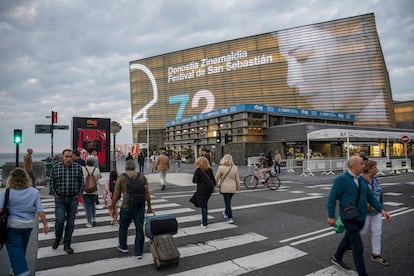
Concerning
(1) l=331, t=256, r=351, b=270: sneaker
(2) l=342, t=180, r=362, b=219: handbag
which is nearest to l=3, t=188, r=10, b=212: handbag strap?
(2) l=342, t=180, r=362, b=219: handbag

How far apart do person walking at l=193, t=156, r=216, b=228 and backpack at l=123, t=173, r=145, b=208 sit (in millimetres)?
1963

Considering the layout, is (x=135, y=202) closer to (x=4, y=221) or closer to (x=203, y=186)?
(x=4, y=221)

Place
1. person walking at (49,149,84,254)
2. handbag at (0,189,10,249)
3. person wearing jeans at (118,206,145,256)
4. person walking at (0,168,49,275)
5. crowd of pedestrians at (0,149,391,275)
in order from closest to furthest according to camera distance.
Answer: handbag at (0,189,10,249), person walking at (0,168,49,275), crowd of pedestrians at (0,149,391,275), person wearing jeans at (118,206,145,256), person walking at (49,149,84,254)

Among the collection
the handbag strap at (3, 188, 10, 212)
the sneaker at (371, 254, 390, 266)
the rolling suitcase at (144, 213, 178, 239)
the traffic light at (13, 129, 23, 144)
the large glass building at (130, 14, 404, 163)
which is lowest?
the sneaker at (371, 254, 390, 266)

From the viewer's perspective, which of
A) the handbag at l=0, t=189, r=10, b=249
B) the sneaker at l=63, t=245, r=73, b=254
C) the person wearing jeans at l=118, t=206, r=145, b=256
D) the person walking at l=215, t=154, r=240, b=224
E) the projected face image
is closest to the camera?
the handbag at l=0, t=189, r=10, b=249

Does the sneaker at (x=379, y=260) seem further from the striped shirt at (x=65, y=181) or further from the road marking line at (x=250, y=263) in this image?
the striped shirt at (x=65, y=181)

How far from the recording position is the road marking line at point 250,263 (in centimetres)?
384

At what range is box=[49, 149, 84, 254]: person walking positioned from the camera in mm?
4750

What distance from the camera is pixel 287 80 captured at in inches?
2292

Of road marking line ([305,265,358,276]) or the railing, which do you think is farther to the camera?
the railing

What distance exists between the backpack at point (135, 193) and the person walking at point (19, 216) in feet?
4.47

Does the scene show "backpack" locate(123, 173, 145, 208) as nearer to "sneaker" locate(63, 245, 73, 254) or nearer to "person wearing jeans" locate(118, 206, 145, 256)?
"person wearing jeans" locate(118, 206, 145, 256)

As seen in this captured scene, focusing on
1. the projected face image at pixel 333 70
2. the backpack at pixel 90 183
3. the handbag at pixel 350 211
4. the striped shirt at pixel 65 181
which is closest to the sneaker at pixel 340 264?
the handbag at pixel 350 211

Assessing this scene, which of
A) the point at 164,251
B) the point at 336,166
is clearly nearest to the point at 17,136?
the point at 164,251
